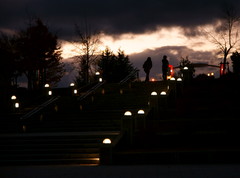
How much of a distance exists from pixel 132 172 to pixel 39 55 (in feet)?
113

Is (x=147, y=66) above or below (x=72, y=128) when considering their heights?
above

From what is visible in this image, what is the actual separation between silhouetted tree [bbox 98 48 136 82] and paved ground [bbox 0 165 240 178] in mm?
31030

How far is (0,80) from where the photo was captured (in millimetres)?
28906

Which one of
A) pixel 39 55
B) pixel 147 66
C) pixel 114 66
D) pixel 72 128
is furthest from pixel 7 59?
pixel 72 128

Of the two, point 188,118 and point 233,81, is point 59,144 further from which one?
point 233,81

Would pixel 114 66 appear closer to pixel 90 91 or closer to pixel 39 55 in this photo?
pixel 39 55

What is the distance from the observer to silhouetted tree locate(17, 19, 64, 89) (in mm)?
42156

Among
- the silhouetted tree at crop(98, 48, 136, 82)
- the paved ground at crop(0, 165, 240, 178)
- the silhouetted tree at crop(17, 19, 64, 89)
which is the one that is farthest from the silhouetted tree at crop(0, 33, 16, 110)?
the paved ground at crop(0, 165, 240, 178)

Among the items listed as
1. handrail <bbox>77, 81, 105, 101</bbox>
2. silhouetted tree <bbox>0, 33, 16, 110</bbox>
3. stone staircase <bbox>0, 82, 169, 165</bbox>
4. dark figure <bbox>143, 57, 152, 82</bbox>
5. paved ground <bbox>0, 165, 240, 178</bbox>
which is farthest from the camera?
silhouetted tree <bbox>0, 33, 16, 110</bbox>

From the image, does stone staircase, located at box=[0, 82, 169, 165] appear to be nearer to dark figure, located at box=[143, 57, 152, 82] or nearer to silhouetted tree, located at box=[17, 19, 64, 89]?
dark figure, located at box=[143, 57, 152, 82]

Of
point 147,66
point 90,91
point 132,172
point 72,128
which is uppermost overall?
A: point 147,66

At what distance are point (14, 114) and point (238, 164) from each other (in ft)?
43.8

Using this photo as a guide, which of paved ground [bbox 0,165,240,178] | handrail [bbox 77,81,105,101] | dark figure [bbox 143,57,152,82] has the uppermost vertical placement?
dark figure [bbox 143,57,152,82]

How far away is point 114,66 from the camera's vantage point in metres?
43.3
